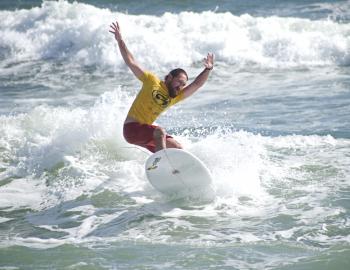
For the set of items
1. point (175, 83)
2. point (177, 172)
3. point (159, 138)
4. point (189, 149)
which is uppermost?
point (175, 83)

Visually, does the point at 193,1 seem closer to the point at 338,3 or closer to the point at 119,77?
the point at 338,3

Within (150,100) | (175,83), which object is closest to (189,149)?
(150,100)

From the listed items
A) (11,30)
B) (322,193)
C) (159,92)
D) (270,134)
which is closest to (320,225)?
(322,193)

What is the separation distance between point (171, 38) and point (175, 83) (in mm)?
11921

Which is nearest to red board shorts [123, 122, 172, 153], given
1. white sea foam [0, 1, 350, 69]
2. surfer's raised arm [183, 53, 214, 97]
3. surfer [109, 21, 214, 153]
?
surfer [109, 21, 214, 153]

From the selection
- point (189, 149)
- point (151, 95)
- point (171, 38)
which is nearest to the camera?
point (151, 95)

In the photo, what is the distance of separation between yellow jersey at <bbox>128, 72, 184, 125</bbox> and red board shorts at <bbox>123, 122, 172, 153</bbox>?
0.29 ft

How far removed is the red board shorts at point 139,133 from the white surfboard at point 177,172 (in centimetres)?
41

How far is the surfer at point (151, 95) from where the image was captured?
8.39 metres

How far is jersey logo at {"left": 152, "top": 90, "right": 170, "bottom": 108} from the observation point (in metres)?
8.43

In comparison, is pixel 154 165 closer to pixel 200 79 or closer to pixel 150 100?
pixel 150 100

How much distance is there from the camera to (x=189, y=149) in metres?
9.91

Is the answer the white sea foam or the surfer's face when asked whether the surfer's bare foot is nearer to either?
the surfer's face

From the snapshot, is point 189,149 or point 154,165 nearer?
point 154,165
